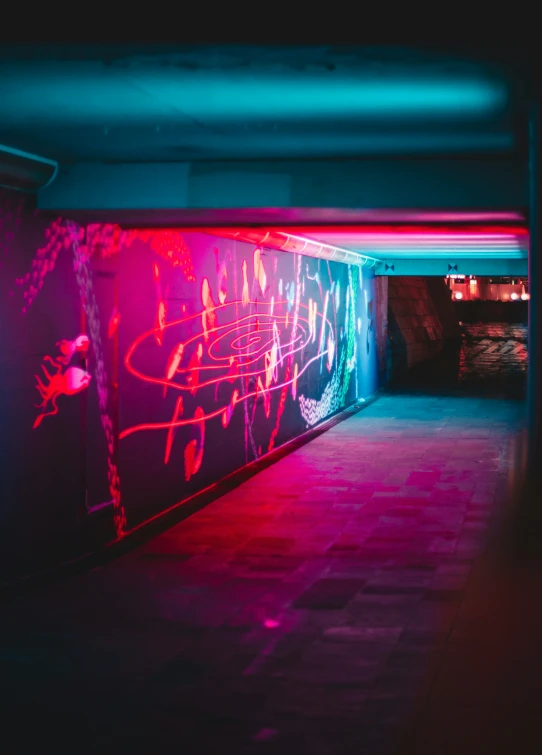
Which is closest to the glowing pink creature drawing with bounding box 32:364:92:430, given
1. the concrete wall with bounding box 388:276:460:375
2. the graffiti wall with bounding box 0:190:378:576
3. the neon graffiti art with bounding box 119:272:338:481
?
the graffiti wall with bounding box 0:190:378:576

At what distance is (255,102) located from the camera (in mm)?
4719

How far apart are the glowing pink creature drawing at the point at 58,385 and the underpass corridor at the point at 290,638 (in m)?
1.38

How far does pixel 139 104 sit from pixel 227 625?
3.32m

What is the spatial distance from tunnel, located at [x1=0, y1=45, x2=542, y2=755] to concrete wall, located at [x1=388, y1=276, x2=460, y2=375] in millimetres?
14213

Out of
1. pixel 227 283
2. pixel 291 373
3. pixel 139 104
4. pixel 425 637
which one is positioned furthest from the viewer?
pixel 291 373

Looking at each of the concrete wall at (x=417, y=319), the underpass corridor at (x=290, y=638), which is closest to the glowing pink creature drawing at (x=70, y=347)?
the underpass corridor at (x=290, y=638)

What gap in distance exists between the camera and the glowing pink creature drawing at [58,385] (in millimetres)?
6867

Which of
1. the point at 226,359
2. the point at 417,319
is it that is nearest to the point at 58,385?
the point at 226,359

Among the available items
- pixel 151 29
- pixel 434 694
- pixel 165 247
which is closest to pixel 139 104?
pixel 151 29

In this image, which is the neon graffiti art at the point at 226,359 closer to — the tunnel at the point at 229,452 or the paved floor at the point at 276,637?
the tunnel at the point at 229,452

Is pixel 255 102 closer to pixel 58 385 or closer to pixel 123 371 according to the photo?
pixel 58 385

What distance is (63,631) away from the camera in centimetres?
561

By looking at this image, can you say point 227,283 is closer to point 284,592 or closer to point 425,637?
point 284,592

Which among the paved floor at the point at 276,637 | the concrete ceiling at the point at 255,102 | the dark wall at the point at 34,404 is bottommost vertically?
the paved floor at the point at 276,637
